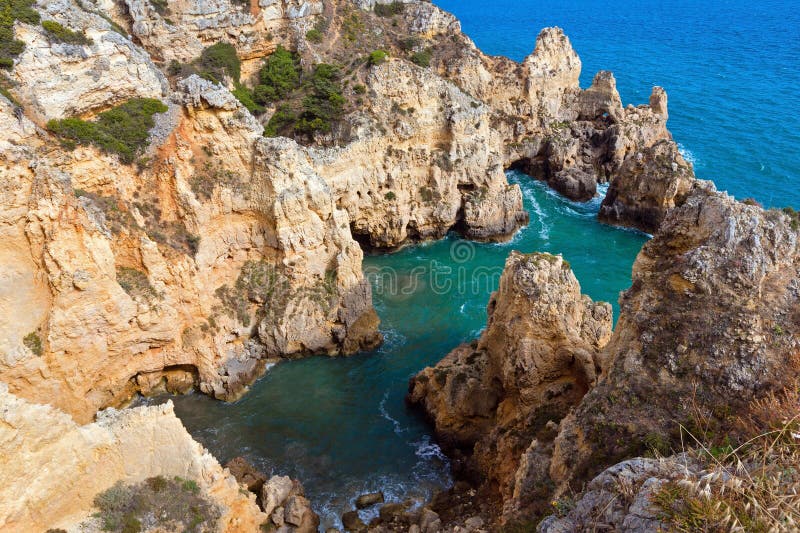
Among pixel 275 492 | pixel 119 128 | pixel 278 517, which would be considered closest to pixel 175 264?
pixel 119 128

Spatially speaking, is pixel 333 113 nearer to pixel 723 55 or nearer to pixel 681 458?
pixel 681 458

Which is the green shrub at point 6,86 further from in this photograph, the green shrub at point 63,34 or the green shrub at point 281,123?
the green shrub at point 281,123

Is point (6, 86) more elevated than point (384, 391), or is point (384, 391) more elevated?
point (6, 86)

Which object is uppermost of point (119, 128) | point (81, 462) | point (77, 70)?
point (77, 70)

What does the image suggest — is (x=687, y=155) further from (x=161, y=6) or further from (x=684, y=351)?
(x=161, y=6)

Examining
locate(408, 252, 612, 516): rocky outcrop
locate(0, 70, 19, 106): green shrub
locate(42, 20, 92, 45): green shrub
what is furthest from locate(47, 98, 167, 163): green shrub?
locate(408, 252, 612, 516): rocky outcrop

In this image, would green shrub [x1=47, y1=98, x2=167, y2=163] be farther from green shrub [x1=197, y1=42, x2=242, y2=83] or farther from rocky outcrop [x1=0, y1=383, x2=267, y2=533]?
green shrub [x1=197, y1=42, x2=242, y2=83]

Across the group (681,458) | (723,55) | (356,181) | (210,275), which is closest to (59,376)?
(210,275)

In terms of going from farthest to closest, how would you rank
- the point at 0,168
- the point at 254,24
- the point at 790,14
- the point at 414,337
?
the point at 790,14, the point at 254,24, the point at 414,337, the point at 0,168
